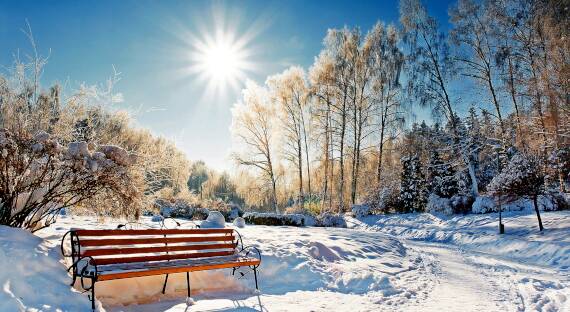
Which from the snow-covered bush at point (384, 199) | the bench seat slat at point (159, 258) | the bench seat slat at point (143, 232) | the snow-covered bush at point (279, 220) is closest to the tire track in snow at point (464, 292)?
the bench seat slat at point (159, 258)

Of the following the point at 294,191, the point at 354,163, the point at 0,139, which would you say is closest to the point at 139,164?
the point at 0,139

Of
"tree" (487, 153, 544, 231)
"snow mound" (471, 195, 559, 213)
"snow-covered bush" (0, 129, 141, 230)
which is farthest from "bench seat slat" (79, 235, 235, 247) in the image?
"snow mound" (471, 195, 559, 213)

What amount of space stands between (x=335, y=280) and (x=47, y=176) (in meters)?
4.40

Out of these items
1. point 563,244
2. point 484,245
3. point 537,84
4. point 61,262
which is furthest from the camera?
point 537,84

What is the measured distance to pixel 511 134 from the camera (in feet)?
56.0

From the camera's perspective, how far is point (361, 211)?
20.1 m

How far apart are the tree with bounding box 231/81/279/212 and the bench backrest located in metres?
15.9

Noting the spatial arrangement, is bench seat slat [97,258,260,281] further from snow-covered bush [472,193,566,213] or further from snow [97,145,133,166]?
snow-covered bush [472,193,566,213]

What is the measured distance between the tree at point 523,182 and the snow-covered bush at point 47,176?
985 cm

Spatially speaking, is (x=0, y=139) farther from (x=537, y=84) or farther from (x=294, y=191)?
(x=294, y=191)

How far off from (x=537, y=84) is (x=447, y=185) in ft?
25.9

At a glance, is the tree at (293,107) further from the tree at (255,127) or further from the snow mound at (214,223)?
the snow mound at (214,223)

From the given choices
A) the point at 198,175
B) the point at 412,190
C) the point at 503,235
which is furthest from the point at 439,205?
the point at 198,175

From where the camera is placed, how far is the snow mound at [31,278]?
330cm
